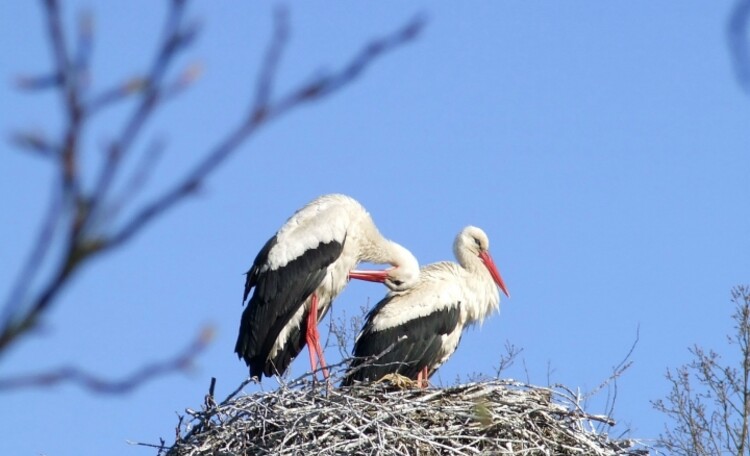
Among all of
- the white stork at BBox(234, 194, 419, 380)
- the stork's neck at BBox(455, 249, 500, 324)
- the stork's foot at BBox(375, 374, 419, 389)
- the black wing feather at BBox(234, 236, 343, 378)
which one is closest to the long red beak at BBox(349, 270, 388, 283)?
the white stork at BBox(234, 194, 419, 380)

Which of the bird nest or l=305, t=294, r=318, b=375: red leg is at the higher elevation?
l=305, t=294, r=318, b=375: red leg

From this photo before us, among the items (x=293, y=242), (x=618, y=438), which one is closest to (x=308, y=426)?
(x=618, y=438)

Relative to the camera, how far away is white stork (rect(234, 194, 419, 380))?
8.12 m

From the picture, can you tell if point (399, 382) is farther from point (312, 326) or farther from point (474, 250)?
point (474, 250)

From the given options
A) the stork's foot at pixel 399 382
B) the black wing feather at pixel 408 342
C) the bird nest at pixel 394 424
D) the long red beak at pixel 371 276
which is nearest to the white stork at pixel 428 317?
the black wing feather at pixel 408 342

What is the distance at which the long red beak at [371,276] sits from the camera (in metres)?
8.52

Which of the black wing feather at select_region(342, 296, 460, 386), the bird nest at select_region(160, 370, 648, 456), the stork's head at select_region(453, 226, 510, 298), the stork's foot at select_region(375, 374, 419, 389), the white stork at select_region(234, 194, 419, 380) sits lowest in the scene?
the bird nest at select_region(160, 370, 648, 456)

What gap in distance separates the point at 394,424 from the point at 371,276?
233 centimetres

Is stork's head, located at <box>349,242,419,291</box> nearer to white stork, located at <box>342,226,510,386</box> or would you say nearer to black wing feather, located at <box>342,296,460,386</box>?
white stork, located at <box>342,226,510,386</box>

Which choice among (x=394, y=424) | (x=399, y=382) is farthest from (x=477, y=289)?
(x=394, y=424)

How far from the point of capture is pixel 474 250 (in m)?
9.09

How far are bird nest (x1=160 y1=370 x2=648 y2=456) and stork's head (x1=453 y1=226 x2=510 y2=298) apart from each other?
2.23 meters

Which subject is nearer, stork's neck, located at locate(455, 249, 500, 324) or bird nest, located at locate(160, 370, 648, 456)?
bird nest, located at locate(160, 370, 648, 456)

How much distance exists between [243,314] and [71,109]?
24.3ft
